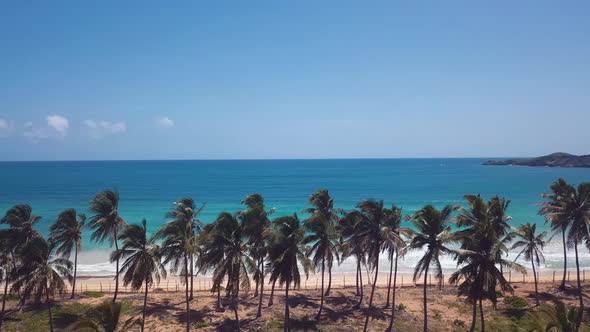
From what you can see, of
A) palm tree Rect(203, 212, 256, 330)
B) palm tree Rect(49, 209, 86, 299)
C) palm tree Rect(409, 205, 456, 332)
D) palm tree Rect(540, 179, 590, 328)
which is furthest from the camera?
palm tree Rect(540, 179, 590, 328)

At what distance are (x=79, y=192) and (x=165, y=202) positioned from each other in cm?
4450

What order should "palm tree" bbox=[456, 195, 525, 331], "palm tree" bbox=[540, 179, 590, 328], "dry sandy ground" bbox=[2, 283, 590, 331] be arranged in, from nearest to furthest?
"palm tree" bbox=[456, 195, 525, 331]
"dry sandy ground" bbox=[2, 283, 590, 331]
"palm tree" bbox=[540, 179, 590, 328]

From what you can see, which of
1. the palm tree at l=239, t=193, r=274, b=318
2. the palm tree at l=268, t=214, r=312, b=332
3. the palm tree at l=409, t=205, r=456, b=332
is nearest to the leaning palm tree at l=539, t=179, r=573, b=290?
the palm tree at l=409, t=205, r=456, b=332

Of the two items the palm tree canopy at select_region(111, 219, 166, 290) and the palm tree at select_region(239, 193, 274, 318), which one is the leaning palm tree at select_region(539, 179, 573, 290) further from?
the palm tree canopy at select_region(111, 219, 166, 290)

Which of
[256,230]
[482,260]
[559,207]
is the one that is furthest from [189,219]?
[559,207]

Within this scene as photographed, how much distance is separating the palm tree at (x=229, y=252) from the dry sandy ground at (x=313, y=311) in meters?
5.79

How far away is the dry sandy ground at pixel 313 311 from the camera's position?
31656 millimetres

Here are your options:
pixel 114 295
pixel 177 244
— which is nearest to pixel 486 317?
pixel 177 244

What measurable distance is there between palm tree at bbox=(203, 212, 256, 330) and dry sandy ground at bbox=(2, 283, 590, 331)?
19.0 ft

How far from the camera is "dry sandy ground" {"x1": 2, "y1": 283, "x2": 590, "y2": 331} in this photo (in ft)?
104

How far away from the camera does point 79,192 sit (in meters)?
139

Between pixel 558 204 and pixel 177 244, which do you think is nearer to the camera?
pixel 177 244

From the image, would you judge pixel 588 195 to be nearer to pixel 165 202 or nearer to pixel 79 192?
pixel 165 202

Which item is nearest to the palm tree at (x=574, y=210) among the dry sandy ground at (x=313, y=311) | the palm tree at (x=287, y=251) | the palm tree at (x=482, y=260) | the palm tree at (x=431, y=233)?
the dry sandy ground at (x=313, y=311)
